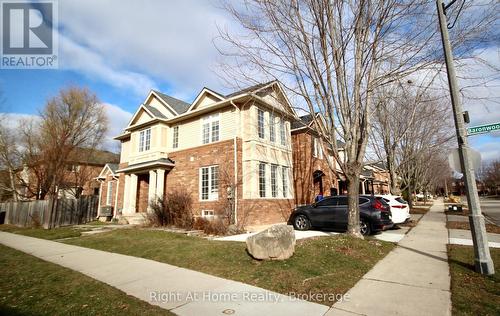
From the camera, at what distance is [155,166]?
1844 centimetres

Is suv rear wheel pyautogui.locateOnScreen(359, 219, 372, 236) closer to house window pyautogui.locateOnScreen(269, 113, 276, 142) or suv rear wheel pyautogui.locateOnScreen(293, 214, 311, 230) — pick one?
suv rear wheel pyautogui.locateOnScreen(293, 214, 311, 230)

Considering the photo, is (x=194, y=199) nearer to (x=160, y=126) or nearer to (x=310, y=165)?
(x=160, y=126)

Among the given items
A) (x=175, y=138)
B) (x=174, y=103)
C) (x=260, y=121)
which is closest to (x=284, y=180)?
(x=260, y=121)

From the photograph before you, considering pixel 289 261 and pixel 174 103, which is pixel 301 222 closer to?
pixel 289 261

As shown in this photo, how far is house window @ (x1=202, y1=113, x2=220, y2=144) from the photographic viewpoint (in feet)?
55.9

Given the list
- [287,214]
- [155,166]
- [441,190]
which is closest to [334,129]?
[287,214]

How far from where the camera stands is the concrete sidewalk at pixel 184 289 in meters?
4.34

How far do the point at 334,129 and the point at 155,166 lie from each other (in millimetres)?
12967

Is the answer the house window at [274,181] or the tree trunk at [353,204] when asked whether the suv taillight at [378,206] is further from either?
the house window at [274,181]

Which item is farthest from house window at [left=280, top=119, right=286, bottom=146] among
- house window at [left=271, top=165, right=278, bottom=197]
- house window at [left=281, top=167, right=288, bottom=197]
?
house window at [left=271, top=165, right=278, bottom=197]

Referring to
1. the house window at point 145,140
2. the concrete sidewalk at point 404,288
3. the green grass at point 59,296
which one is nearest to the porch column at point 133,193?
the house window at point 145,140

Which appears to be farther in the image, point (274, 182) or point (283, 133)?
point (283, 133)

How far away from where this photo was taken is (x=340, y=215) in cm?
1178

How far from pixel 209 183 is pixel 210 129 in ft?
11.3
